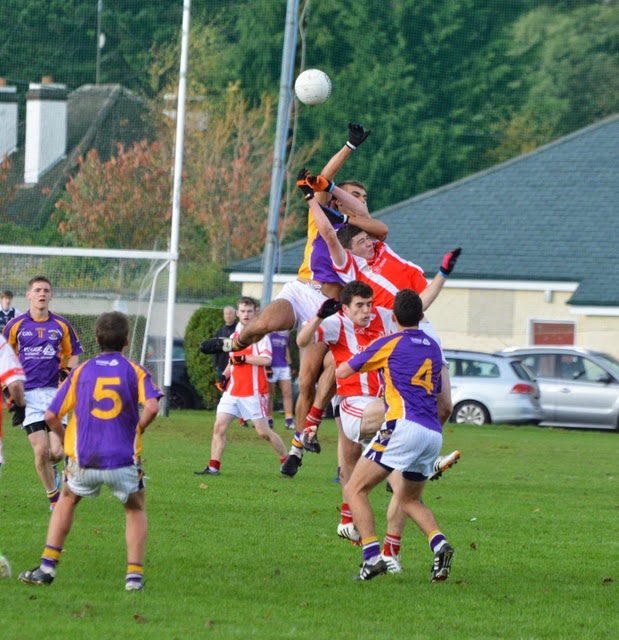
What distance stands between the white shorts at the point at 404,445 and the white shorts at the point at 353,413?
4.17ft

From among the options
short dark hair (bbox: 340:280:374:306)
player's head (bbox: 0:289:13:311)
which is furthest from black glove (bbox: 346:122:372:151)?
player's head (bbox: 0:289:13:311)

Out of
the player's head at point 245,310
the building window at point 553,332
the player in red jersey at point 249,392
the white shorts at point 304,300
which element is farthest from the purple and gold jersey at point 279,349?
the white shorts at point 304,300

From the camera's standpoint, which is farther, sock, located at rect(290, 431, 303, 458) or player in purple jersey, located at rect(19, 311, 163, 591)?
sock, located at rect(290, 431, 303, 458)

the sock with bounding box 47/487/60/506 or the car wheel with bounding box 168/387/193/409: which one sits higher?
the car wheel with bounding box 168/387/193/409

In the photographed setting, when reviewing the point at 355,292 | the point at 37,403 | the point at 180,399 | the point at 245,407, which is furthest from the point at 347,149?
the point at 180,399

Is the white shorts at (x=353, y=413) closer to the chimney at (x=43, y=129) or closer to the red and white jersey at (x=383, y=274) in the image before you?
the red and white jersey at (x=383, y=274)

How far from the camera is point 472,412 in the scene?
1051 inches

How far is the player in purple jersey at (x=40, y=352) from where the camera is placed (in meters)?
11.5

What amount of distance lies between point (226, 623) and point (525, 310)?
2663 centimetres

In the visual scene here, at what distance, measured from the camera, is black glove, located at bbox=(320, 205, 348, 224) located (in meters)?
10.1

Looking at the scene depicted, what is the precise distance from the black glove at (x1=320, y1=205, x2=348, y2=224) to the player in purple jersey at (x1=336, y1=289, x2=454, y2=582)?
74.9 inches

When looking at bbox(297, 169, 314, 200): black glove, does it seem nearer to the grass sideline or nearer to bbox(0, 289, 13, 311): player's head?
the grass sideline

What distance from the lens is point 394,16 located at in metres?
44.6

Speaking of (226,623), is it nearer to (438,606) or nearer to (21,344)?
(438,606)
